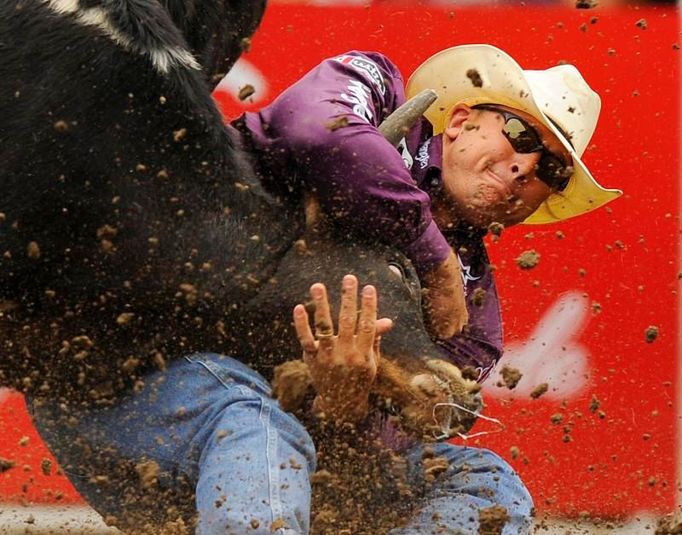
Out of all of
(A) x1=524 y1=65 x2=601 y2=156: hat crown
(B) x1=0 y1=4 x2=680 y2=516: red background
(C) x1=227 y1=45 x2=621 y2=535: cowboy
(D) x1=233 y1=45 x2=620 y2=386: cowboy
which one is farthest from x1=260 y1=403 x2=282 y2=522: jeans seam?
(B) x1=0 y1=4 x2=680 y2=516: red background

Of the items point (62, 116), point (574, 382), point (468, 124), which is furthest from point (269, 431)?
point (574, 382)

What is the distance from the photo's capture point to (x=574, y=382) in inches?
163

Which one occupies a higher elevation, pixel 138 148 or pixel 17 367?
pixel 138 148

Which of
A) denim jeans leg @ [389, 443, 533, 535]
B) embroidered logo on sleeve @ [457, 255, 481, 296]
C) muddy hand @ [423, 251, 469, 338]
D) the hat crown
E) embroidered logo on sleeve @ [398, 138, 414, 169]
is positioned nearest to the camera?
muddy hand @ [423, 251, 469, 338]

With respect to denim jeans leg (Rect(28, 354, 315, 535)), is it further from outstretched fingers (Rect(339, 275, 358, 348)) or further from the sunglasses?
the sunglasses

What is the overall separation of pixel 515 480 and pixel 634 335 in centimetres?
134

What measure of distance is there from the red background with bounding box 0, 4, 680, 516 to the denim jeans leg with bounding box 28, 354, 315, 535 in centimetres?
146

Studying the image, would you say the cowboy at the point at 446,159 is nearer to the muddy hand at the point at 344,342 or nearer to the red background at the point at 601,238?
the muddy hand at the point at 344,342

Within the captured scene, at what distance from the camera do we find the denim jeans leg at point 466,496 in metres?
2.83

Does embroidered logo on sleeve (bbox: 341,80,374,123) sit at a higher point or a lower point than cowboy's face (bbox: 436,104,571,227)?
higher

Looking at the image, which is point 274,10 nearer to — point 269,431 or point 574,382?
point 574,382

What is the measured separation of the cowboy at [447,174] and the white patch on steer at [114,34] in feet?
0.79

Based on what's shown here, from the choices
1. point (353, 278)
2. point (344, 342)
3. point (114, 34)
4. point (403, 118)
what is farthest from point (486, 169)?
point (114, 34)

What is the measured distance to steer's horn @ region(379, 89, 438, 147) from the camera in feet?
9.16
